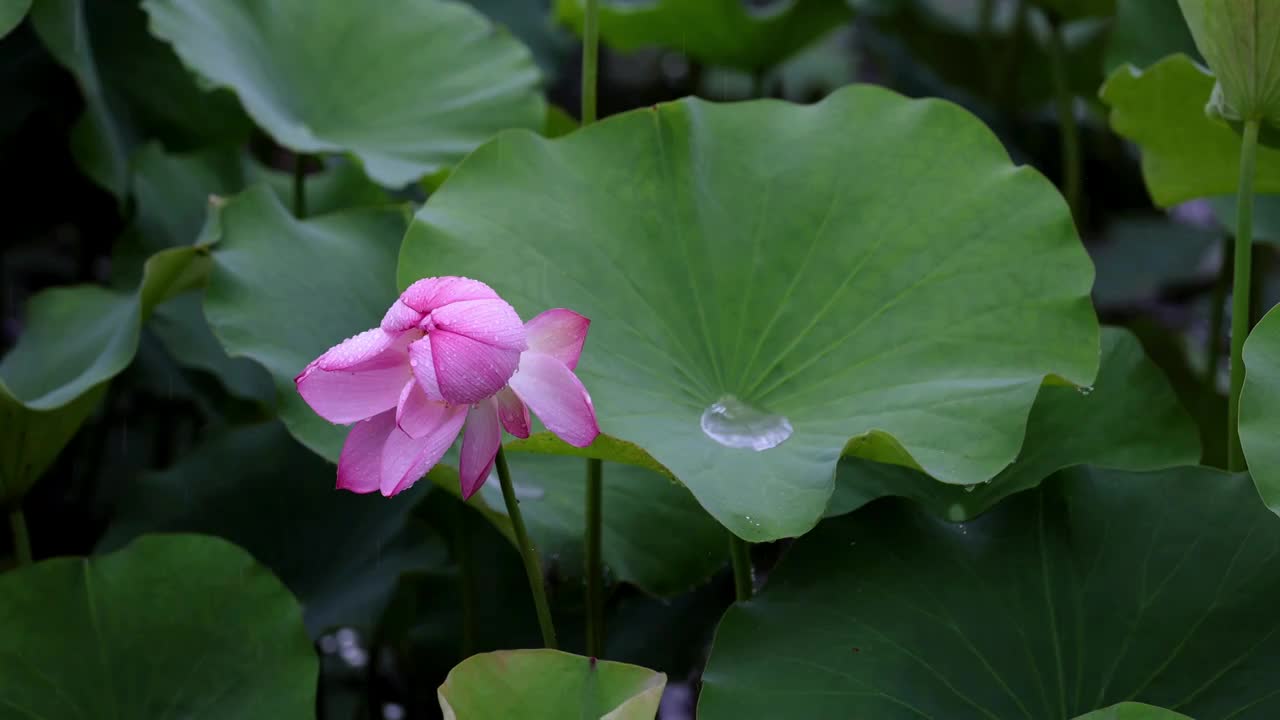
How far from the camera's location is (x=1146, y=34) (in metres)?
1.42

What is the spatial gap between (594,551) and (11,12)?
0.69 metres

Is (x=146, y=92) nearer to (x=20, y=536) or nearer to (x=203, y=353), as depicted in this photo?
(x=203, y=353)

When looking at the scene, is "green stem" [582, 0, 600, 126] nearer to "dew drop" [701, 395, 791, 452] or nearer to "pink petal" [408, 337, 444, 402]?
"dew drop" [701, 395, 791, 452]

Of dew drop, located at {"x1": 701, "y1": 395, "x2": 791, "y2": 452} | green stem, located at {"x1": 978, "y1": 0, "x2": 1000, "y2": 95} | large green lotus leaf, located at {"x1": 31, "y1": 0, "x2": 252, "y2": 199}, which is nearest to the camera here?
dew drop, located at {"x1": 701, "y1": 395, "x2": 791, "y2": 452}

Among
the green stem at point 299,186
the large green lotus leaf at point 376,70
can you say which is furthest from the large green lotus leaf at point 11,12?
the green stem at point 299,186

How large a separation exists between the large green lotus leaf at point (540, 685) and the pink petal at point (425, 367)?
6.8 inches

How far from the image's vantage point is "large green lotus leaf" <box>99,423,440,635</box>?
1.19 meters

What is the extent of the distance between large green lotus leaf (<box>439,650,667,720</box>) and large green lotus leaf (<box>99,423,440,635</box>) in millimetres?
450

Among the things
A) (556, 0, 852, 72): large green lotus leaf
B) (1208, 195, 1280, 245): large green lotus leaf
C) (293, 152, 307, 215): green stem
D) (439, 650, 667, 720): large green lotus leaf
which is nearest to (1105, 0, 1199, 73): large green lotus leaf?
(1208, 195, 1280, 245): large green lotus leaf

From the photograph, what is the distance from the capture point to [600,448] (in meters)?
0.82

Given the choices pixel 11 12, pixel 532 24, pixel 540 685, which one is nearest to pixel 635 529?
pixel 540 685

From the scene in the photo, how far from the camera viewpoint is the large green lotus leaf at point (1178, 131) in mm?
1122

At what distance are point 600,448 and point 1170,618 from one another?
40 centimetres

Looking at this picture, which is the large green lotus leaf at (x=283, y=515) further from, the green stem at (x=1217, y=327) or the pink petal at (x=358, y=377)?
the green stem at (x=1217, y=327)
